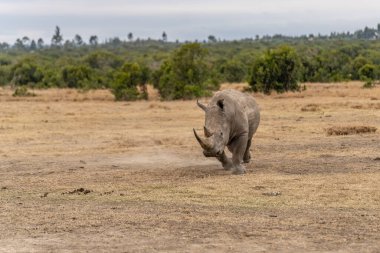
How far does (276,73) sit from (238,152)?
2656 cm

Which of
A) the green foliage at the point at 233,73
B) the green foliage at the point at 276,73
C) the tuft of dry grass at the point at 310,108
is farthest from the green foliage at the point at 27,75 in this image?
the tuft of dry grass at the point at 310,108

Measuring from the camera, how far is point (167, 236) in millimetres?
8867

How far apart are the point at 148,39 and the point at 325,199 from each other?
16525 cm

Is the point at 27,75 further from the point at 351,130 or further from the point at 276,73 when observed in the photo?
the point at 351,130

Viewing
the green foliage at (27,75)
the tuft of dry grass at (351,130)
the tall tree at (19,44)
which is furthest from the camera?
the tall tree at (19,44)

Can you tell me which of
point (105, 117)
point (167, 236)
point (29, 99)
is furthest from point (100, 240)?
point (29, 99)

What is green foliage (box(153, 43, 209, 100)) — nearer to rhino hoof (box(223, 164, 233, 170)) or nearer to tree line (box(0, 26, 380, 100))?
tree line (box(0, 26, 380, 100))

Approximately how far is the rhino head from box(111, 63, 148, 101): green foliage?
25742 mm

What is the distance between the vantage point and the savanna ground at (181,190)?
28.7 feet

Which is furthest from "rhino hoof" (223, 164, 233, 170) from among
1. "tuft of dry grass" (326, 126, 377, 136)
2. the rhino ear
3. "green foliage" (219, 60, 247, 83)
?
"green foliage" (219, 60, 247, 83)

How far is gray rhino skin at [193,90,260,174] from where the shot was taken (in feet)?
45.5

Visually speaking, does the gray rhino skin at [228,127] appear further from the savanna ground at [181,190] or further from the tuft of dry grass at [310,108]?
the tuft of dry grass at [310,108]

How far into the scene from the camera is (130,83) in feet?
135

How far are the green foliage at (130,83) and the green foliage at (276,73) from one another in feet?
21.4
